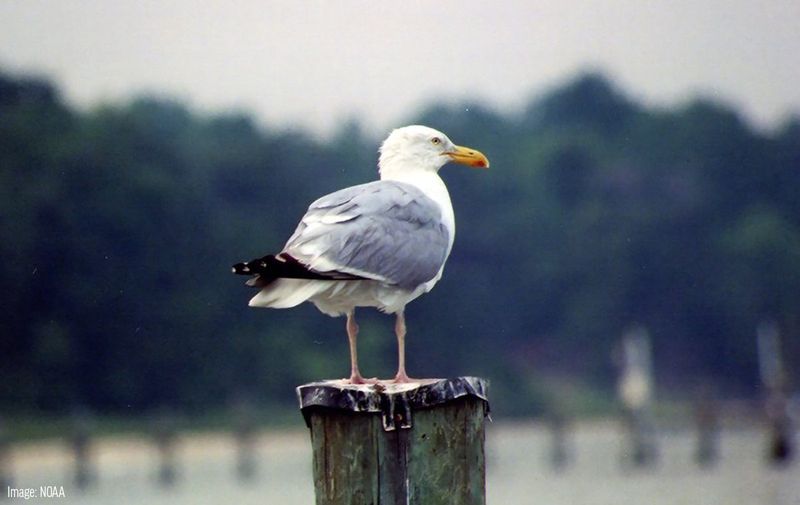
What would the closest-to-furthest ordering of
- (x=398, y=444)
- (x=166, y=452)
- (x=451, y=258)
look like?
(x=398, y=444)
(x=166, y=452)
(x=451, y=258)

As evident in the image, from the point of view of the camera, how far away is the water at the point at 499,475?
23891 mm

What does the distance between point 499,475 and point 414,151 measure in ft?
76.8

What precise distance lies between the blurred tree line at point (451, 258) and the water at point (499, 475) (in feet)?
3.78

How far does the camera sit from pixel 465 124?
47281mm

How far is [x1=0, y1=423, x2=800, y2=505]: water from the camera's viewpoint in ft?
78.4

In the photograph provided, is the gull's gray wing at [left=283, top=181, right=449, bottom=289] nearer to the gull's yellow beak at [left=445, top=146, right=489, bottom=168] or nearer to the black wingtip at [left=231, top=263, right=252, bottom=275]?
the black wingtip at [left=231, top=263, right=252, bottom=275]

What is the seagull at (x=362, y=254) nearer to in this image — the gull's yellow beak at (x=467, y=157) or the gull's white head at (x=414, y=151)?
the gull's white head at (x=414, y=151)

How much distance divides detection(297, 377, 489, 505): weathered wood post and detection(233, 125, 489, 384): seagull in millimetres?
829

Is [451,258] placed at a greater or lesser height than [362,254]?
greater

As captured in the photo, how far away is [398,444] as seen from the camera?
4586mm

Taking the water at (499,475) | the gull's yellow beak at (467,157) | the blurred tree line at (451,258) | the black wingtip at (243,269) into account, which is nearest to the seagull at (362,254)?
the black wingtip at (243,269)

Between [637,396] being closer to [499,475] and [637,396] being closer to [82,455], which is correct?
[499,475]

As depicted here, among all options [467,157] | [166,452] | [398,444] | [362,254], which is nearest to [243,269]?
[362,254]

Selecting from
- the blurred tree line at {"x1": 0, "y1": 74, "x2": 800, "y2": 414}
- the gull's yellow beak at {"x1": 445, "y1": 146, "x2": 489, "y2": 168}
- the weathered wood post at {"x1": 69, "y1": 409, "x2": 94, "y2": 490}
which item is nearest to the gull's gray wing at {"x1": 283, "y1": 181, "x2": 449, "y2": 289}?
the gull's yellow beak at {"x1": 445, "y1": 146, "x2": 489, "y2": 168}
